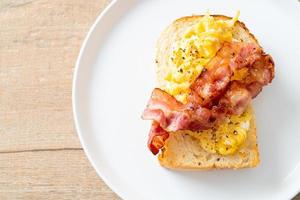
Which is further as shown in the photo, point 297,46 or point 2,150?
point 2,150

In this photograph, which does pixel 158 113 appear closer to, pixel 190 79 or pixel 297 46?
pixel 190 79

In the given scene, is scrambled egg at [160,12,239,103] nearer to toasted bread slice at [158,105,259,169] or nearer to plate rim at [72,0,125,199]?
toasted bread slice at [158,105,259,169]

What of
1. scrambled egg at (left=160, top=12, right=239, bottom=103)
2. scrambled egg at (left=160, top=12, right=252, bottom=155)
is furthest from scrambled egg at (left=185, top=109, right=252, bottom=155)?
scrambled egg at (left=160, top=12, right=239, bottom=103)

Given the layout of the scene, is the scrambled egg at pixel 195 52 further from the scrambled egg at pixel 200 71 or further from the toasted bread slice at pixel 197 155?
the toasted bread slice at pixel 197 155

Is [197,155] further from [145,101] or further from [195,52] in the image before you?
[195,52]

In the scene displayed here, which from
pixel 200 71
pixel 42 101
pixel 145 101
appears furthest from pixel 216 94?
pixel 42 101

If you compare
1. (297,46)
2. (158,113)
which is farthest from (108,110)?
(297,46)
